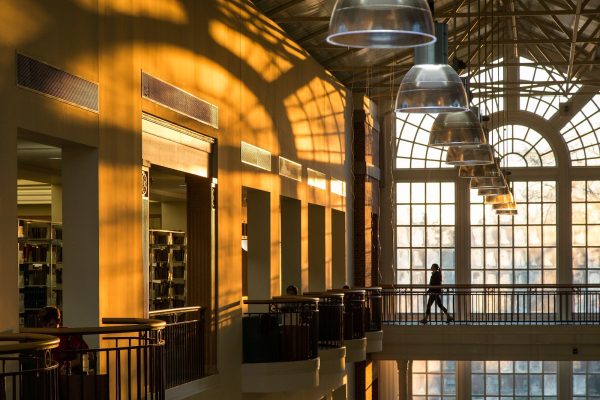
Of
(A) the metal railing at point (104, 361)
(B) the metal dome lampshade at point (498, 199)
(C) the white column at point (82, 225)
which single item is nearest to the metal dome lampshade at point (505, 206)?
(B) the metal dome lampshade at point (498, 199)

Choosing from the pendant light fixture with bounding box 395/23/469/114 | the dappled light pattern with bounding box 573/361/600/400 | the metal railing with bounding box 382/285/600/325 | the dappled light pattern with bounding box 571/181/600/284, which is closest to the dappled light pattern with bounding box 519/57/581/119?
the dappled light pattern with bounding box 571/181/600/284

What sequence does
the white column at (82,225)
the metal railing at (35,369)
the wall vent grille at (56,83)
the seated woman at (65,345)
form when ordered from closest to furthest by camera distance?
1. the metal railing at (35,369)
2. the wall vent grille at (56,83)
3. the seated woman at (65,345)
4. the white column at (82,225)

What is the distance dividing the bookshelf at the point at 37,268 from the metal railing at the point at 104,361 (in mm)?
3291

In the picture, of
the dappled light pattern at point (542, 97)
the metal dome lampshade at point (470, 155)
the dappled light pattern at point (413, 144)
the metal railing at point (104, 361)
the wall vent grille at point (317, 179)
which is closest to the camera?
the metal railing at point (104, 361)

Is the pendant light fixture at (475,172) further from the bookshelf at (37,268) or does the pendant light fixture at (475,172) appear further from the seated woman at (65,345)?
the seated woman at (65,345)

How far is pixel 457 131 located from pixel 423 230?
19810 mm

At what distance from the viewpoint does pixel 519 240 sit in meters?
29.0

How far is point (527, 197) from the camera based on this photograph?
28938mm

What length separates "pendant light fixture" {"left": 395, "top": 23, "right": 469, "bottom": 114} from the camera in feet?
24.9

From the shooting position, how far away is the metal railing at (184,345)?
39.7 feet

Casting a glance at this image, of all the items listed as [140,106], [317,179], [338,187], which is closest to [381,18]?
[140,106]

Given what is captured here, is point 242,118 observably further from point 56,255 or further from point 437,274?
point 437,274

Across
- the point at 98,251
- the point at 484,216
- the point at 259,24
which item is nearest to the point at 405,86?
the point at 98,251

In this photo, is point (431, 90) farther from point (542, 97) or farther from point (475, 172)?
point (542, 97)
